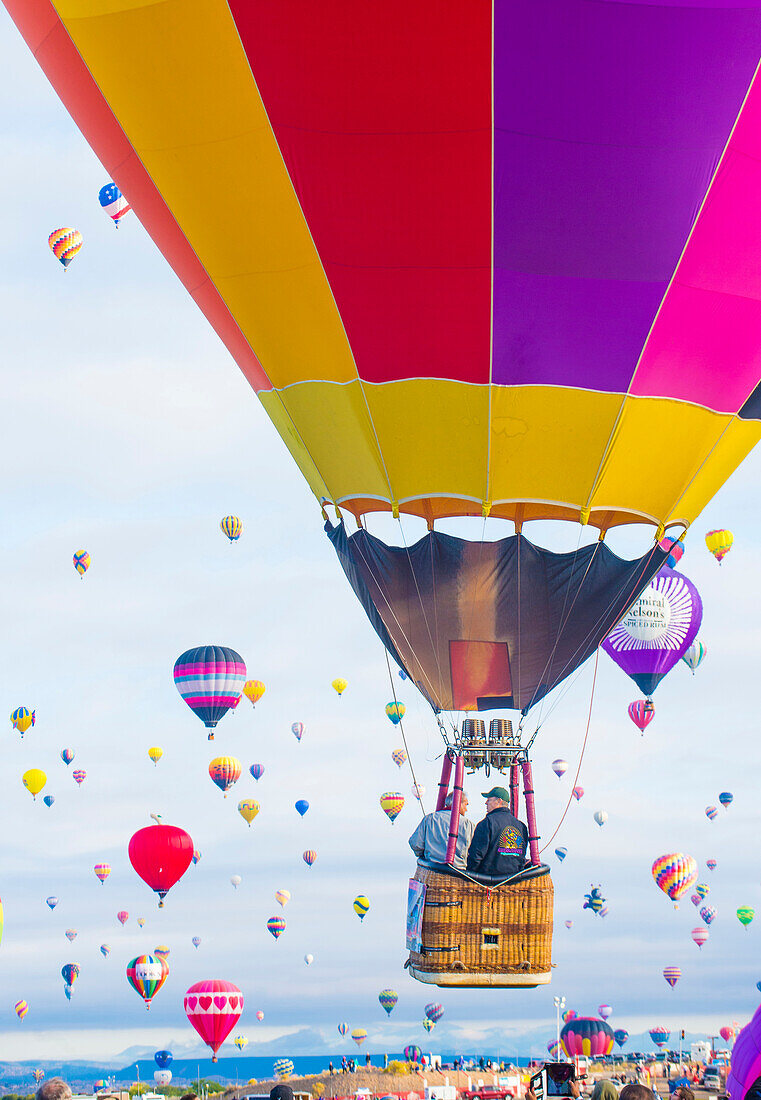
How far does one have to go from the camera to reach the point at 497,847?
803cm

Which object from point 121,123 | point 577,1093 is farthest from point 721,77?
point 577,1093

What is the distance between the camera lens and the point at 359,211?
8391 mm

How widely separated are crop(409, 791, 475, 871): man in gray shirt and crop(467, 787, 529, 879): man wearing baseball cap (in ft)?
0.19

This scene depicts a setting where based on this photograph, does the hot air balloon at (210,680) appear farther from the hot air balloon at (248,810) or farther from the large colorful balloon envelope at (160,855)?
the hot air balloon at (248,810)

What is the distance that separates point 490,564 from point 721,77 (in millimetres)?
3408

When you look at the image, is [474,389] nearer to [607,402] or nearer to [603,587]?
[607,402]

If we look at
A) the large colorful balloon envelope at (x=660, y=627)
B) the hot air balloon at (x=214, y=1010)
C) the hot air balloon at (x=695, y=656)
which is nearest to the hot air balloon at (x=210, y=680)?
the hot air balloon at (x=214, y=1010)

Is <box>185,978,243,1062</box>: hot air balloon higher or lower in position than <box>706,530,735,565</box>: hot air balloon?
lower

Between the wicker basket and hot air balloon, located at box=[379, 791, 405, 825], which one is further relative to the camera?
hot air balloon, located at box=[379, 791, 405, 825]

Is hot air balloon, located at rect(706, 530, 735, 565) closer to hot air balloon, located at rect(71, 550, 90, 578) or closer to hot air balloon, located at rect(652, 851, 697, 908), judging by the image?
hot air balloon, located at rect(652, 851, 697, 908)

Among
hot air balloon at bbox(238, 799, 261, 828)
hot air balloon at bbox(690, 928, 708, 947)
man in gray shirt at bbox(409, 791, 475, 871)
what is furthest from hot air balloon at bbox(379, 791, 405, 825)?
man in gray shirt at bbox(409, 791, 475, 871)

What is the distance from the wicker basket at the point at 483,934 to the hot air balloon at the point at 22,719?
89.5 feet

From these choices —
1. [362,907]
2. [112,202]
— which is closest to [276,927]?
[362,907]

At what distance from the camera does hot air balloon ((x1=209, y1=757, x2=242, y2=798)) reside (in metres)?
28.8
